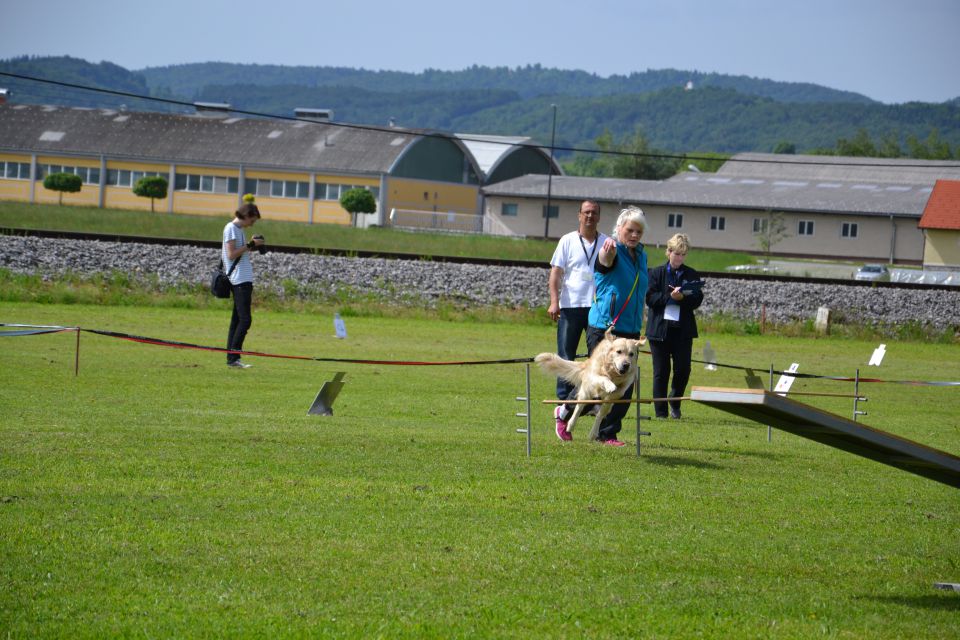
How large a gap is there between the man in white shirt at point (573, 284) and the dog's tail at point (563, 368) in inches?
25.6

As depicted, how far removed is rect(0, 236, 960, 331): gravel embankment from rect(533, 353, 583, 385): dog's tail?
1931 centimetres

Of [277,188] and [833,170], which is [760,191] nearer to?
[833,170]

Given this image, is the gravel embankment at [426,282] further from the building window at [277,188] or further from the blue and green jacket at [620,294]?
the building window at [277,188]

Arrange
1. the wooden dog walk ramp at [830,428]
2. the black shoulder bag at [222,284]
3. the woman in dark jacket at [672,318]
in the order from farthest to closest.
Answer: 1. the black shoulder bag at [222,284]
2. the woman in dark jacket at [672,318]
3. the wooden dog walk ramp at [830,428]

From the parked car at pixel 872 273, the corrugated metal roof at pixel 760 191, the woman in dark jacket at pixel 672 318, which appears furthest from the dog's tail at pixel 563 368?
the corrugated metal roof at pixel 760 191

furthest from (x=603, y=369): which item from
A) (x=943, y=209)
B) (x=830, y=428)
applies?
(x=943, y=209)

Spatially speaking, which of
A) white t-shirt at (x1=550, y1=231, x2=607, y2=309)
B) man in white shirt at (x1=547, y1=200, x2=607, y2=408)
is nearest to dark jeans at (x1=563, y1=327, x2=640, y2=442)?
man in white shirt at (x1=547, y1=200, x2=607, y2=408)

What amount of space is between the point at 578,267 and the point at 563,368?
51.5 inches

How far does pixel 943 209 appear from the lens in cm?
6750

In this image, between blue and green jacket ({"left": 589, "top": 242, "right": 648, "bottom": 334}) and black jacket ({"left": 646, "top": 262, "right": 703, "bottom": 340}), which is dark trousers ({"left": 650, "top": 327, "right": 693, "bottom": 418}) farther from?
blue and green jacket ({"left": 589, "top": 242, "right": 648, "bottom": 334})

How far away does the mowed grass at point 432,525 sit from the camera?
5.84 metres

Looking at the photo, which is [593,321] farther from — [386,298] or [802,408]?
[386,298]

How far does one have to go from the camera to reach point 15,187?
85.8 m

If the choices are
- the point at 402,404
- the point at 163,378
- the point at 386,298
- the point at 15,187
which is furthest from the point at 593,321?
the point at 15,187
